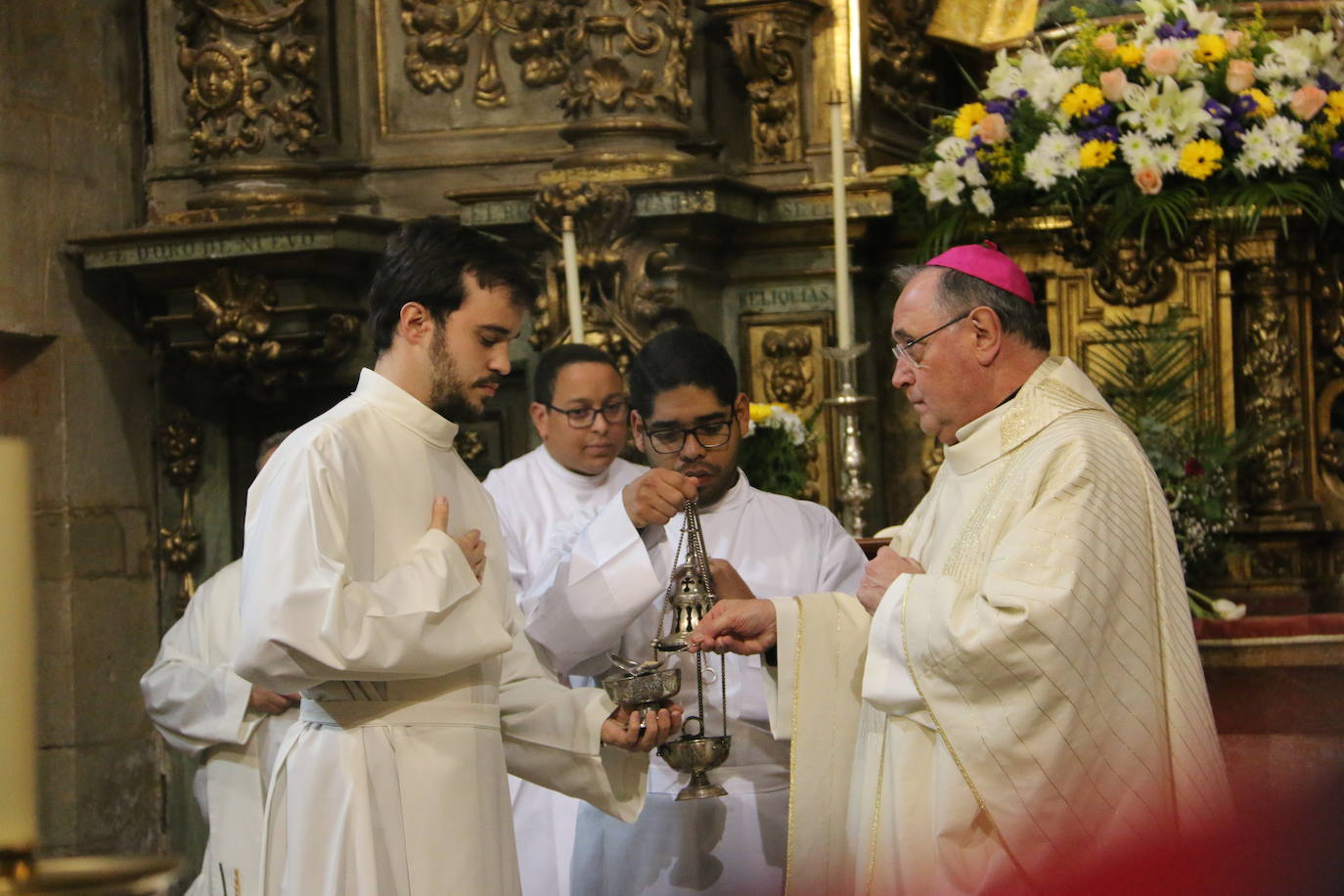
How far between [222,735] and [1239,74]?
363cm

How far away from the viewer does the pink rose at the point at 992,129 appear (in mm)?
5840

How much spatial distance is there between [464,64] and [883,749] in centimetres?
375

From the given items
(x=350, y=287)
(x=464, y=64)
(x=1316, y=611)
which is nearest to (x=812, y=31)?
(x=464, y=64)

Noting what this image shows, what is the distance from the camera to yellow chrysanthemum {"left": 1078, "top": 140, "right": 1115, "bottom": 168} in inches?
224

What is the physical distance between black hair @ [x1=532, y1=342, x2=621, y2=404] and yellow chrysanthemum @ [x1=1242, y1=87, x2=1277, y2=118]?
2118 mm

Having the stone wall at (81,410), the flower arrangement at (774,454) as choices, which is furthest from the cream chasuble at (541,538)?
the stone wall at (81,410)

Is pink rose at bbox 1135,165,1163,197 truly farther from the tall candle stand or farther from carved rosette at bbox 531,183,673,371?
carved rosette at bbox 531,183,673,371

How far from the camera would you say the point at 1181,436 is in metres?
5.53

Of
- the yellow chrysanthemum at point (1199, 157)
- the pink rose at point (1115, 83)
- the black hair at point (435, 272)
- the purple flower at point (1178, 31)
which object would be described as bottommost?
the black hair at point (435, 272)

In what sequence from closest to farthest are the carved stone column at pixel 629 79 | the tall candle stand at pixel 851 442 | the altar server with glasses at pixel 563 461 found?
the tall candle stand at pixel 851 442, the altar server with glasses at pixel 563 461, the carved stone column at pixel 629 79

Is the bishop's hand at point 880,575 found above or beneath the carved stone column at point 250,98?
beneath

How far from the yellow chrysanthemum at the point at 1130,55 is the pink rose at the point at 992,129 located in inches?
16.2

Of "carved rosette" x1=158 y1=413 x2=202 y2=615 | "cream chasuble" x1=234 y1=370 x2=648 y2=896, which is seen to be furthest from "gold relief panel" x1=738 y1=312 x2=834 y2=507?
"cream chasuble" x1=234 y1=370 x2=648 y2=896

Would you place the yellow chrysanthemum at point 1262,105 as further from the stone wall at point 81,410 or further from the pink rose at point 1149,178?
the stone wall at point 81,410
